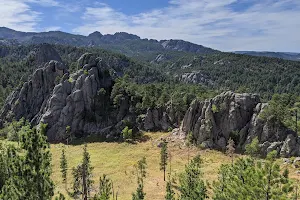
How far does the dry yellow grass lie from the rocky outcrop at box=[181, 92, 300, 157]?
5829mm

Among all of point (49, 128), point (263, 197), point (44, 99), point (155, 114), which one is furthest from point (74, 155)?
point (263, 197)

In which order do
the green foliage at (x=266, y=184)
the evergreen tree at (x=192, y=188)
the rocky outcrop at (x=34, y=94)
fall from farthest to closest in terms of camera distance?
the rocky outcrop at (x=34, y=94) < the evergreen tree at (x=192, y=188) < the green foliage at (x=266, y=184)

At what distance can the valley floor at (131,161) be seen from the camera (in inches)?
2386

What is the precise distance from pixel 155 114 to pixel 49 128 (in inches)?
1634

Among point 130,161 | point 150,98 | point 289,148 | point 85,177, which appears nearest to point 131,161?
point 130,161

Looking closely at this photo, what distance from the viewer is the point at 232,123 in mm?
81500

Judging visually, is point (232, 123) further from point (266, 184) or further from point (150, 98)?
point (266, 184)

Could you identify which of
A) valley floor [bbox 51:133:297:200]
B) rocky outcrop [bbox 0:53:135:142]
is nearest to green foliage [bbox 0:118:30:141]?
rocky outcrop [bbox 0:53:135:142]

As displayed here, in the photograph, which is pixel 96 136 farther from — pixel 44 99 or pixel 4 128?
pixel 4 128

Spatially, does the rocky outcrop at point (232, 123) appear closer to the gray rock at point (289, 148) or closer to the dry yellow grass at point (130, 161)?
the gray rock at point (289, 148)

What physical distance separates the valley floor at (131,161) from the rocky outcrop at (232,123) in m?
5.90

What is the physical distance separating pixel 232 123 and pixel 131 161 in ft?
106

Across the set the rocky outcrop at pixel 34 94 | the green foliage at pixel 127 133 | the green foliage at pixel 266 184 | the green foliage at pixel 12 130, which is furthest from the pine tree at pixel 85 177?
the rocky outcrop at pixel 34 94

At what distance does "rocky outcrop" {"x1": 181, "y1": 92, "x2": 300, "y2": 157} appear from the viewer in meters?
74.6
